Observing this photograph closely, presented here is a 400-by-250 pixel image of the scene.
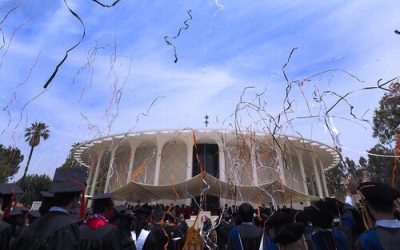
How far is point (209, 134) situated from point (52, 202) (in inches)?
909

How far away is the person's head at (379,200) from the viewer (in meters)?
2.55

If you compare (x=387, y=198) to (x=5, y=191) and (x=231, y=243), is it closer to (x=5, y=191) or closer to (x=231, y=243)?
(x=231, y=243)

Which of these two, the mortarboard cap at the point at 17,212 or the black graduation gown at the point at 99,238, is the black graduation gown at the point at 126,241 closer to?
the black graduation gown at the point at 99,238

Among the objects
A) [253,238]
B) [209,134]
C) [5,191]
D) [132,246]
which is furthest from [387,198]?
[209,134]

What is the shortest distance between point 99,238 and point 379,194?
2909 mm

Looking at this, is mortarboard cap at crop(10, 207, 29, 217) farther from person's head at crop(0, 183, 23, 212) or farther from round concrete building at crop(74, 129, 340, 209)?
round concrete building at crop(74, 129, 340, 209)

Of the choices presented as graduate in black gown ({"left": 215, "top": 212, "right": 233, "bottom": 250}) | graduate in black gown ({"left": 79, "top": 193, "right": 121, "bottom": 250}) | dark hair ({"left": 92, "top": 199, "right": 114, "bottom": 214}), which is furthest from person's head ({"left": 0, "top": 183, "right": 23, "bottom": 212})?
graduate in black gown ({"left": 215, "top": 212, "right": 233, "bottom": 250})

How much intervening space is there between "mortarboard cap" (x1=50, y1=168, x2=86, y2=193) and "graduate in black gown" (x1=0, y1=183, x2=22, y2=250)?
1062 millimetres

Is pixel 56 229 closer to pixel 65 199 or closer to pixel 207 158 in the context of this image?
pixel 65 199

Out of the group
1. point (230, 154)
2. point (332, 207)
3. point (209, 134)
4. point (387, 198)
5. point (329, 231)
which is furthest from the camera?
point (230, 154)

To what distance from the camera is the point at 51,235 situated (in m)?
2.75

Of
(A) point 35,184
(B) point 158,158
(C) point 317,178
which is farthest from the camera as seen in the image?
(A) point 35,184

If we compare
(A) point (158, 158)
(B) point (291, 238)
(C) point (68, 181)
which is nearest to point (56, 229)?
(C) point (68, 181)

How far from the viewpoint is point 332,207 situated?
148 inches
